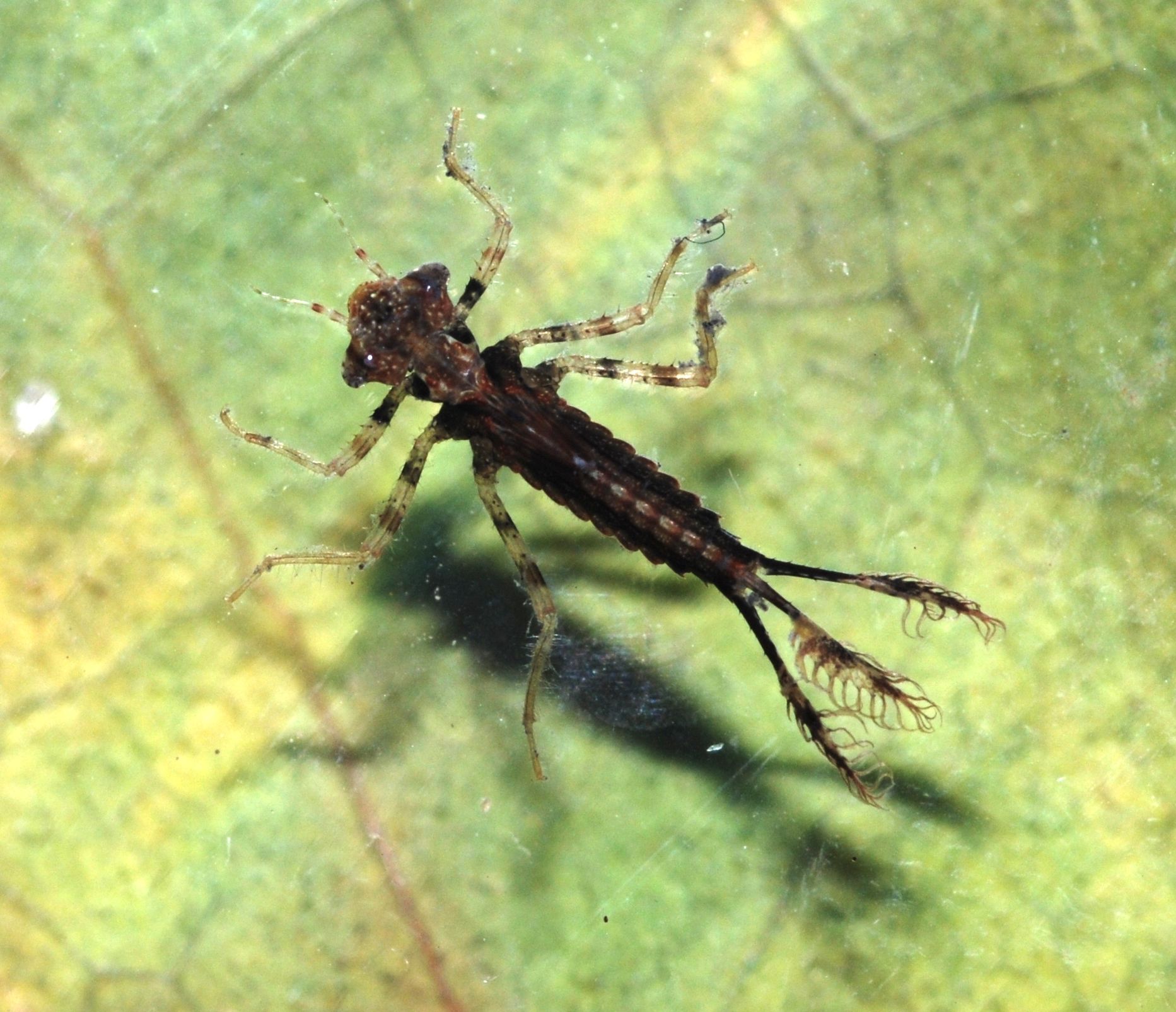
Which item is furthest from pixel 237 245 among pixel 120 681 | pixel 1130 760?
pixel 1130 760

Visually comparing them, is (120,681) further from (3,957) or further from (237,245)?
(237,245)

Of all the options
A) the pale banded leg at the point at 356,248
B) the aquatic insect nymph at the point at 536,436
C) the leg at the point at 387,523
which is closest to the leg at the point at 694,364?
the aquatic insect nymph at the point at 536,436

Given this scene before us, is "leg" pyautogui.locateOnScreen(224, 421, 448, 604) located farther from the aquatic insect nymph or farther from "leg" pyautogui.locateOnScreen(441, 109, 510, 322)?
"leg" pyautogui.locateOnScreen(441, 109, 510, 322)

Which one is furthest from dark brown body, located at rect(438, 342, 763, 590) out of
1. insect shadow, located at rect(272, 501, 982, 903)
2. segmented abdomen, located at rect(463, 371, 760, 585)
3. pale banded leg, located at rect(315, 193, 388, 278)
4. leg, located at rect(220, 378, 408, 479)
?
pale banded leg, located at rect(315, 193, 388, 278)

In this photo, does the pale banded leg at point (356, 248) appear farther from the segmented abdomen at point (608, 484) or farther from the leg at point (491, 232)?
the segmented abdomen at point (608, 484)

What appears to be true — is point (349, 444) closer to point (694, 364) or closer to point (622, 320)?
point (622, 320)
